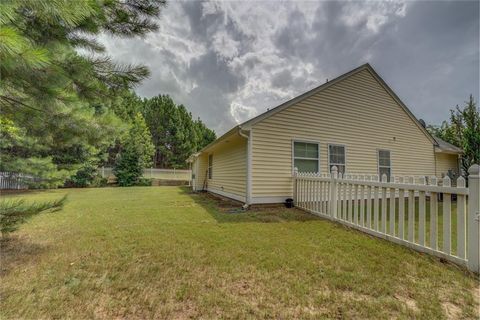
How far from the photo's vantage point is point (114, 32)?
2857 millimetres

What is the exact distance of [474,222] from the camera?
2814mm

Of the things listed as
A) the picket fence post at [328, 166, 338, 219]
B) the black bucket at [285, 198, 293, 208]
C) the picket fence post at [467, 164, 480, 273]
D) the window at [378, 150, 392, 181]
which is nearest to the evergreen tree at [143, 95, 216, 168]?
the black bucket at [285, 198, 293, 208]

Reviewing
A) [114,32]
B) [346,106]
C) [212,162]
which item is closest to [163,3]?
[114,32]

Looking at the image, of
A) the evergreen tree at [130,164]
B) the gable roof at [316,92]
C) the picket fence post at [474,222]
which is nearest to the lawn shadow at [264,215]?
the gable roof at [316,92]

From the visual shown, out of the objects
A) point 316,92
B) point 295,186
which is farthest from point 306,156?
point 316,92

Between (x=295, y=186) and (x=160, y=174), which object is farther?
(x=160, y=174)

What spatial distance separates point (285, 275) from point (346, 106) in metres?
8.03

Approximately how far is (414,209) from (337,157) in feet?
15.3

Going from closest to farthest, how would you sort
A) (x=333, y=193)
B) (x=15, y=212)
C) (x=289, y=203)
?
(x=15, y=212) → (x=333, y=193) → (x=289, y=203)

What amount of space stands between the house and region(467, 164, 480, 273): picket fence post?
16.1 ft

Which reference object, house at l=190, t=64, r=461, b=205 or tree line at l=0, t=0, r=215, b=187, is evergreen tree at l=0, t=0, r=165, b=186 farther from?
house at l=190, t=64, r=461, b=205

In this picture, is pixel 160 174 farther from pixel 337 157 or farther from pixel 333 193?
pixel 333 193

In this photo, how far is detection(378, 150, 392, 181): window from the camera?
9.46 meters

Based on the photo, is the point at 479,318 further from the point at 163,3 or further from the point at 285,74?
the point at 285,74
